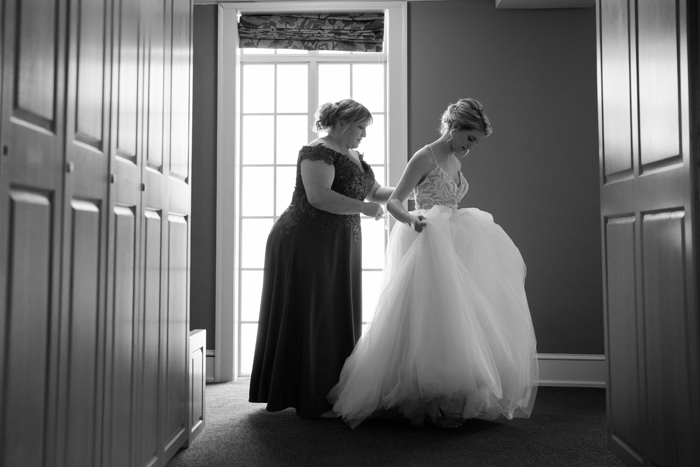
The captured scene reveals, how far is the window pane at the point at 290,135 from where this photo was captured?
15.0 feet

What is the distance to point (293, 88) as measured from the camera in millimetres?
4574

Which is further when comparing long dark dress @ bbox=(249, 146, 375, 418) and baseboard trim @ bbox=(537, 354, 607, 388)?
baseboard trim @ bbox=(537, 354, 607, 388)

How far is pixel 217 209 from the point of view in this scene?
434 centimetres

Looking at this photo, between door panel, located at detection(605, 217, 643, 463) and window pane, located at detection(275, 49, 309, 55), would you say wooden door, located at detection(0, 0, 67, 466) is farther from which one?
window pane, located at detection(275, 49, 309, 55)

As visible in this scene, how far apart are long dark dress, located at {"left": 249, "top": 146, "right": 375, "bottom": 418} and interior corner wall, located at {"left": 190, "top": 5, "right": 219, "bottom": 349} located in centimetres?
121

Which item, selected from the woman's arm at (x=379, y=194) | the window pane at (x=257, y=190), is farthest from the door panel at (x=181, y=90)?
the window pane at (x=257, y=190)

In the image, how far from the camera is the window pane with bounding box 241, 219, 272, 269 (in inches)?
178

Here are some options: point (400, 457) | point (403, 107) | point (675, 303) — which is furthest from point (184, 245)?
point (403, 107)

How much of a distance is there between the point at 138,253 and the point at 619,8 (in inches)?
70.8

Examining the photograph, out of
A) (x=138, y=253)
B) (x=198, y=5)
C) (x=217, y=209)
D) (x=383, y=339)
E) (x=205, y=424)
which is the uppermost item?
(x=198, y=5)

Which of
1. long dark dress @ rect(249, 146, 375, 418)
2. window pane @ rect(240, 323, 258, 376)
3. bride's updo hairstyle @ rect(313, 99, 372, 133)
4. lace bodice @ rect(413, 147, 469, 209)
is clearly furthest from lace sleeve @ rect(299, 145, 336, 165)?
window pane @ rect(240, 323, 258, 376)

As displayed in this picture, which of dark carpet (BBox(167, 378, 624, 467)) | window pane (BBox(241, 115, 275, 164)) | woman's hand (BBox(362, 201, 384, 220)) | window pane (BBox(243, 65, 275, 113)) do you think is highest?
window pane (BBox(243, 65, 275, 113))

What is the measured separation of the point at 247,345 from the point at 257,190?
1090 millimetres

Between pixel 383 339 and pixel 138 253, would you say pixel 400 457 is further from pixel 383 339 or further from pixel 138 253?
pixel 138 253
